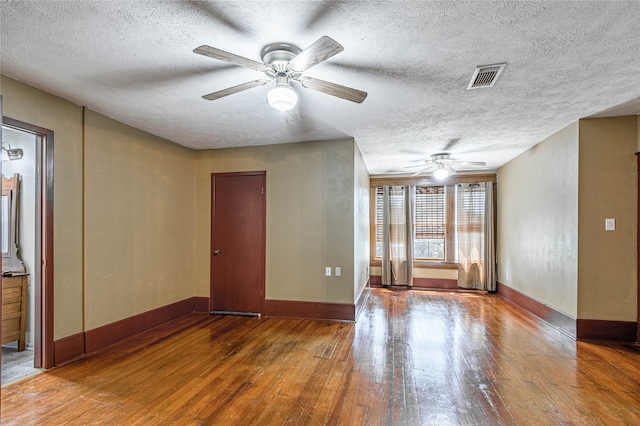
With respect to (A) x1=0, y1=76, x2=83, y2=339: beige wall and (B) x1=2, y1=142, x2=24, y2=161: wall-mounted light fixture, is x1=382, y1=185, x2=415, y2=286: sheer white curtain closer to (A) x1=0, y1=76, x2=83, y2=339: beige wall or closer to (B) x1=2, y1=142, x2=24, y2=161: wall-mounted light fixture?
(A) x1=0, y1=76, x2=83, y2=339: beige wall

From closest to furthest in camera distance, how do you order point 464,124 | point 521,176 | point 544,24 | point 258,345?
point 544,24
point 258,345
point 464,124
point 521,176

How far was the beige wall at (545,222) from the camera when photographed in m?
3.83

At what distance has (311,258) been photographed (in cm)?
461

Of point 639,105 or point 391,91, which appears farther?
point 639,105

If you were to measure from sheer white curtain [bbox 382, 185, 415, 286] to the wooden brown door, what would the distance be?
3266 mm

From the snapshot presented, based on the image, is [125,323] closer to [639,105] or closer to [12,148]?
[12,148]

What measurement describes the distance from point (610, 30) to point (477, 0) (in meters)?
0.98

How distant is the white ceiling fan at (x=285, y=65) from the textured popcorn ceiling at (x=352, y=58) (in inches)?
3.6

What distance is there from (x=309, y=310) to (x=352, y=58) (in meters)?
3.38

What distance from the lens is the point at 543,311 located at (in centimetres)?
442

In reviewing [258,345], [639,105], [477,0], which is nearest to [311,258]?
[258,345]

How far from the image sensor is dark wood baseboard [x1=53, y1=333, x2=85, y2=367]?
2.98m

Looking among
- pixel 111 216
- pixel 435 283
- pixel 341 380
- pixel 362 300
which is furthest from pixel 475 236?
pixel 111 216

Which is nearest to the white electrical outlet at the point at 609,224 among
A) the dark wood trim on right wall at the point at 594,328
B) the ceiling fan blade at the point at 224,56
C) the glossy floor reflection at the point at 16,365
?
the dark wood trim on right wall at the point at 594,328
